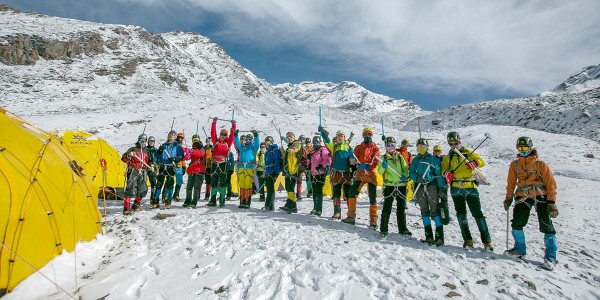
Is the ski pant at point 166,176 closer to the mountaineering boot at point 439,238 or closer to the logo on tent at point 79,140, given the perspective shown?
the logo on tent at point 79,140

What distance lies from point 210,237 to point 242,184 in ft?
12.3

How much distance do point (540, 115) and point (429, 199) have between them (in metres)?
52.0

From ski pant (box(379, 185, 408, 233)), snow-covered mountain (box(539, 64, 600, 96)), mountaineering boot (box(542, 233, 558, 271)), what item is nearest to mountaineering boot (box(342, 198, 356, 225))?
ski pant (box(379, 185, 408, 233))

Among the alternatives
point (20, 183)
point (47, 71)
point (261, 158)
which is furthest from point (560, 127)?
point (47, 71)

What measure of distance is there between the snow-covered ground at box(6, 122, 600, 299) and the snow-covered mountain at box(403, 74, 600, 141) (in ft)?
128

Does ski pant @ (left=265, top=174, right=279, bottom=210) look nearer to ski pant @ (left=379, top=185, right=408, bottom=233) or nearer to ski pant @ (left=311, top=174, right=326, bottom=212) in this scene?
ski pant @ (left=311, top=174, right=326, bottom=212)

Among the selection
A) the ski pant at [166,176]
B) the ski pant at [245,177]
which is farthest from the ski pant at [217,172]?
the ski pant at [166,176]

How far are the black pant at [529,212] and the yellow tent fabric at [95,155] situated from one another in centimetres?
1328

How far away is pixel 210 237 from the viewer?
7.19 metres

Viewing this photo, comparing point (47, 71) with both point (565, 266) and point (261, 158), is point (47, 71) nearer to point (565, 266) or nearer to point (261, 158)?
point (261, 158)

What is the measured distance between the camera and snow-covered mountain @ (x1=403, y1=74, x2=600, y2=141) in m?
40.6

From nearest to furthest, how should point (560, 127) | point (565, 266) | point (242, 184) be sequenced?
point (565, 266) < point (242, 184) < point (560, 127)

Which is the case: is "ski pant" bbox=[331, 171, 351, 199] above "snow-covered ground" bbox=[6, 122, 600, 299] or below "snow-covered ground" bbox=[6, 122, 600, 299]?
above

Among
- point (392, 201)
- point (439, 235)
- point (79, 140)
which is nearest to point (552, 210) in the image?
point (439, 235)
